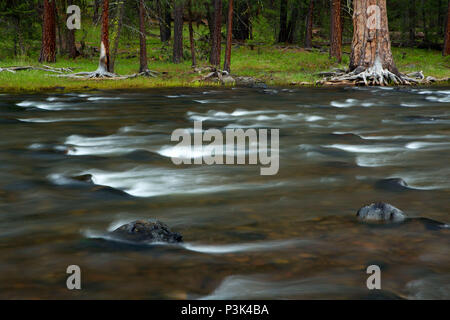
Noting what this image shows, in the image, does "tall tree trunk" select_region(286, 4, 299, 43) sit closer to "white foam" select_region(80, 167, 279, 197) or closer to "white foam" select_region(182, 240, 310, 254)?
"white foam" select_region(80, 167, 279, 197)

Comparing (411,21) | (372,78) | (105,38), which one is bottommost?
(372,78)

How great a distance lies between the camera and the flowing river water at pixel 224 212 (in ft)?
11.2

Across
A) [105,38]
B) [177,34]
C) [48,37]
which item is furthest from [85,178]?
[177,34]

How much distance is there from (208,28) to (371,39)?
16.2m

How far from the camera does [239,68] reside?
24656mm

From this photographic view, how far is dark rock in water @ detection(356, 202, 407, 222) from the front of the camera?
4.50 m

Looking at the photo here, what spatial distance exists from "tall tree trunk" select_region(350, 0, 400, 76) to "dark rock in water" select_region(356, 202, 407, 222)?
16.1 metres

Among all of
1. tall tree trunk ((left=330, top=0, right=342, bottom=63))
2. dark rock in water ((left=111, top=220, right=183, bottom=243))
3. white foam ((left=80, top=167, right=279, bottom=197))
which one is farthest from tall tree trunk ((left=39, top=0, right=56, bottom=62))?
dark rock in water ((left=111, top=220, right=183, bottom=243))

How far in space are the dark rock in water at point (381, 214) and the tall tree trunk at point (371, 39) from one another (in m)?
16.1

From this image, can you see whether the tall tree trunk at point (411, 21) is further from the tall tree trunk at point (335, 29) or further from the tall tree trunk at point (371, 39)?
the tall tree trunk at point (371, 39)

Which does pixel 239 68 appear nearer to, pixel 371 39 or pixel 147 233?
pixel 371 39

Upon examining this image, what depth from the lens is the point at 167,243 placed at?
4.04 m
